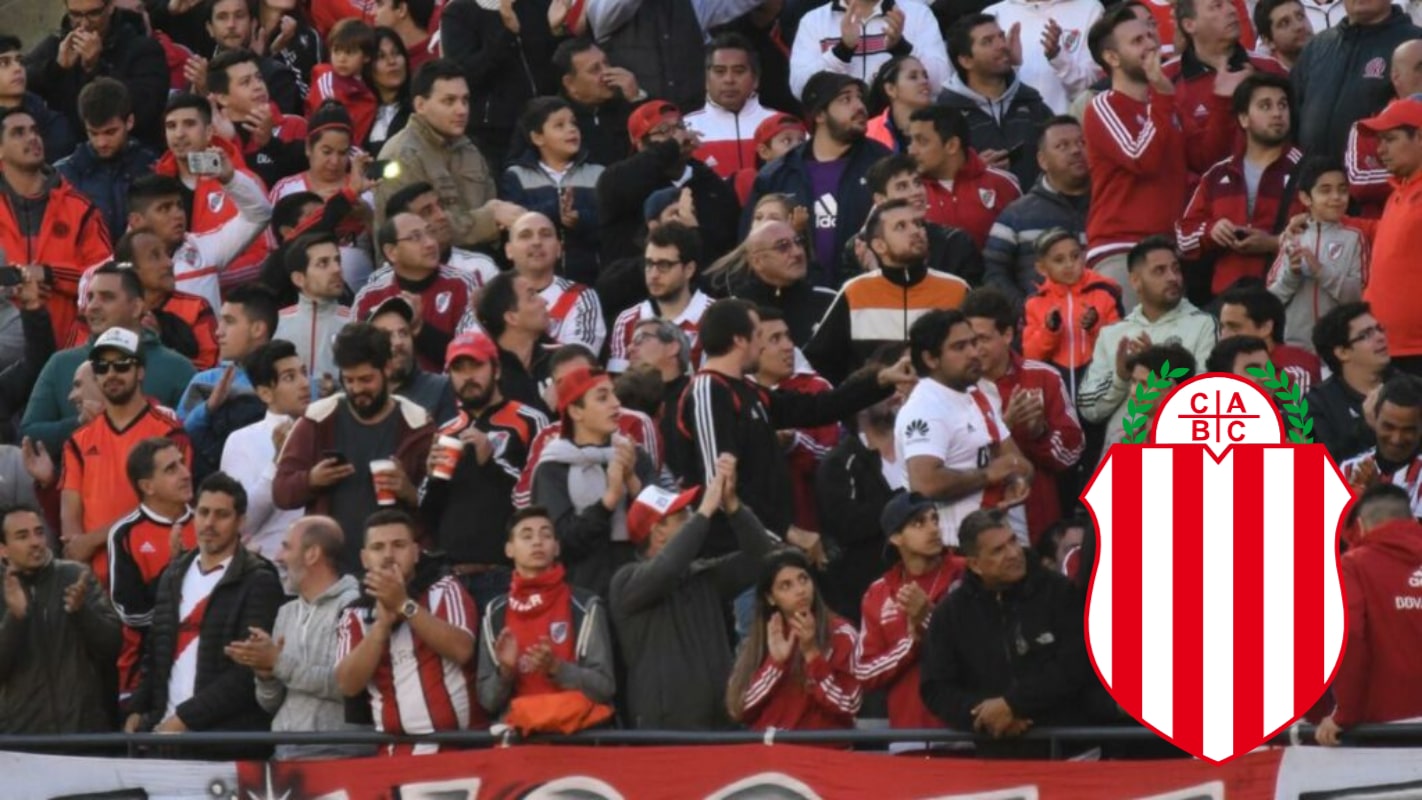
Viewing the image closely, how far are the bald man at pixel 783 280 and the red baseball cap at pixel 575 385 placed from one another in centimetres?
182

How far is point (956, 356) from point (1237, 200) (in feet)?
8.51

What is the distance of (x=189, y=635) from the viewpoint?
14.6 m

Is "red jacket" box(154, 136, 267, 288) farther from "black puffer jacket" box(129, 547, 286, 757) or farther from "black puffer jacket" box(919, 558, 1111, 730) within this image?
"black puffer jacket" box(919, 558, 1111, 730)

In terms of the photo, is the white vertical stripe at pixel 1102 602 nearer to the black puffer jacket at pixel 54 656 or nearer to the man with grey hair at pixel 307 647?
the man with grey hair at pixel 307 647

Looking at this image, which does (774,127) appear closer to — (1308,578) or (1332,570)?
(1308,578)

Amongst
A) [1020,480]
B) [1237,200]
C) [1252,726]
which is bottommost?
[1252,726]

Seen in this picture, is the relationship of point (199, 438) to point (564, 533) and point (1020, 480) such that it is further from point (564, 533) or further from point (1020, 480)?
point (1020, 480)

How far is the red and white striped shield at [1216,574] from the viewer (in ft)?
43.1

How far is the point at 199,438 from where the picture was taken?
1605 centimetres

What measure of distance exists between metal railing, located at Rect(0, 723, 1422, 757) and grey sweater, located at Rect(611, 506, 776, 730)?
0.50 ft

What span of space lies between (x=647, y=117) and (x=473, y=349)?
3152 mm

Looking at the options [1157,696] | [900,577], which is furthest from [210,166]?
[1157,696]

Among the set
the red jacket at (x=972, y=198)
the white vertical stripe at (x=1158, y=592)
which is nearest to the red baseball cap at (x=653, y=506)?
the white vertical stripe at (x=1158, y=592)

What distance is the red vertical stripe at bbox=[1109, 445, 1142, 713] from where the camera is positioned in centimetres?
1335
